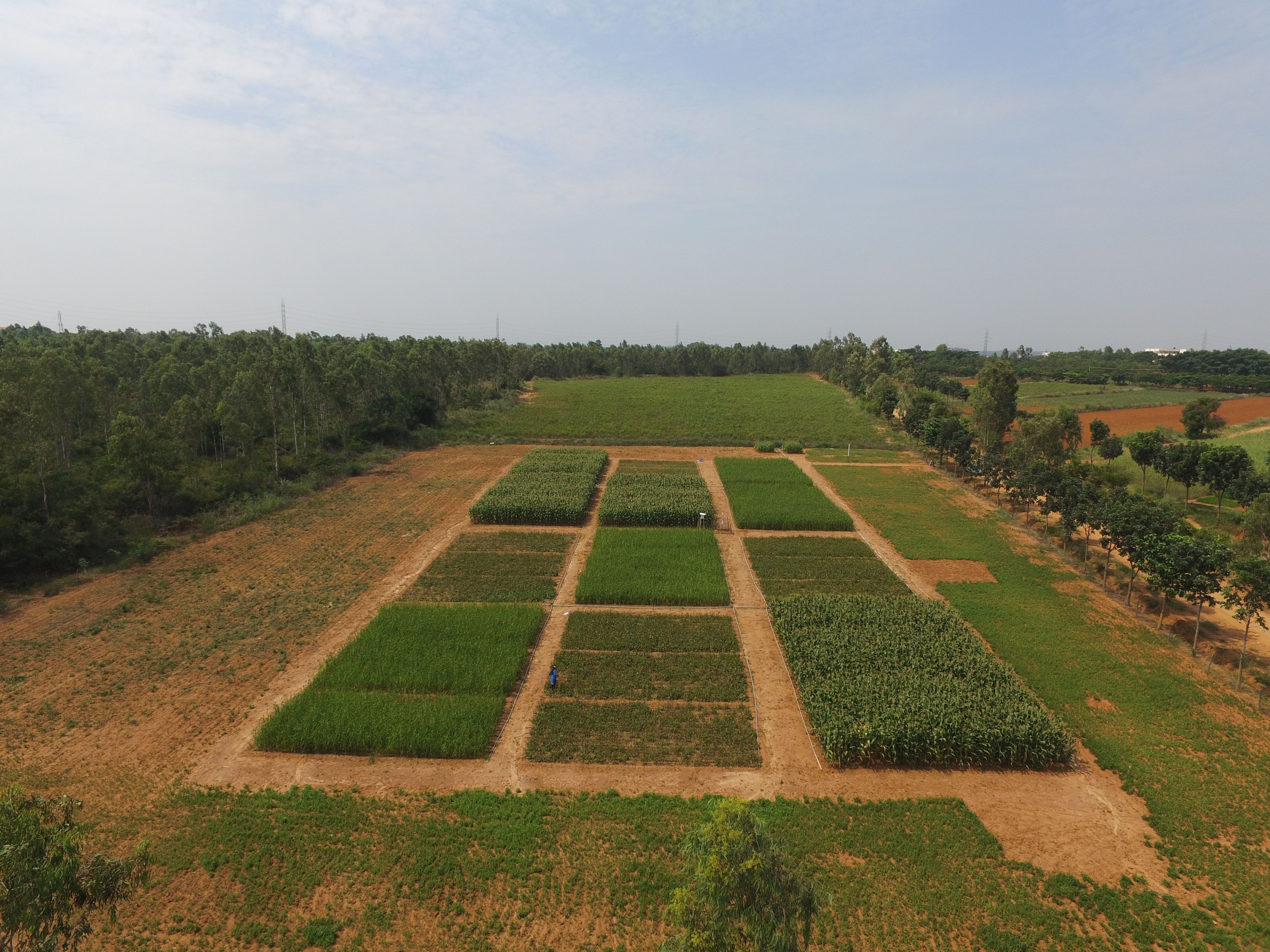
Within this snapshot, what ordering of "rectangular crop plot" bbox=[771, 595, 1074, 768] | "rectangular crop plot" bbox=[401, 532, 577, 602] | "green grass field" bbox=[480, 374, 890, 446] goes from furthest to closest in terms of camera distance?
"green grass field" bbox=[480, 374, 890, 446], "rectangular crop plot" bbox=[401, 532, 577, 602], "rectangular crop plot" bbox=[771, 595, 1074, 768]

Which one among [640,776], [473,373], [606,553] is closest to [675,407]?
[473,373]

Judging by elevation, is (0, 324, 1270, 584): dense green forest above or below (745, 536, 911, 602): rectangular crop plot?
above

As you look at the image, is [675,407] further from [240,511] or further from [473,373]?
[240,511]

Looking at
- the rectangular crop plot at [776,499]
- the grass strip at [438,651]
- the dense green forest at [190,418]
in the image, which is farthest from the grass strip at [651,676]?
the dense green forest at [190,418]

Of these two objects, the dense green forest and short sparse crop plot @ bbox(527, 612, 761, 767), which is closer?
short sparse crop plot @ bbox(527, 612, 761, 767)

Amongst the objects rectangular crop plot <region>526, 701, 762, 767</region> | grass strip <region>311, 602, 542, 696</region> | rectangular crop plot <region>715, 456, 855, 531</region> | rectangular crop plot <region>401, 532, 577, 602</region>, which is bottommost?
rectangular crop plot <region>526, 701, 762, 767</region>

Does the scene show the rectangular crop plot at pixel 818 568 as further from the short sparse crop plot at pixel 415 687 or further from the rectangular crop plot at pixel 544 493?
→ the short sparse crop plot at pixel 415 687

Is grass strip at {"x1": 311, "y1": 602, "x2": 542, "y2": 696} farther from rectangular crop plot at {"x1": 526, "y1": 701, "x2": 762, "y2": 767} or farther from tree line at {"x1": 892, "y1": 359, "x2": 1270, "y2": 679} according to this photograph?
tree line at {"x1": 892, "y1": 359, "x2": 1270, "y2": 679}

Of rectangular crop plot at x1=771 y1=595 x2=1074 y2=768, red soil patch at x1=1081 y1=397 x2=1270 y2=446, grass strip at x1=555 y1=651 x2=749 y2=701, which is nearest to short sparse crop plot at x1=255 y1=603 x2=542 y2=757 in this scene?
grass strip at x1=555 y1=651 x2=749 y2=701
